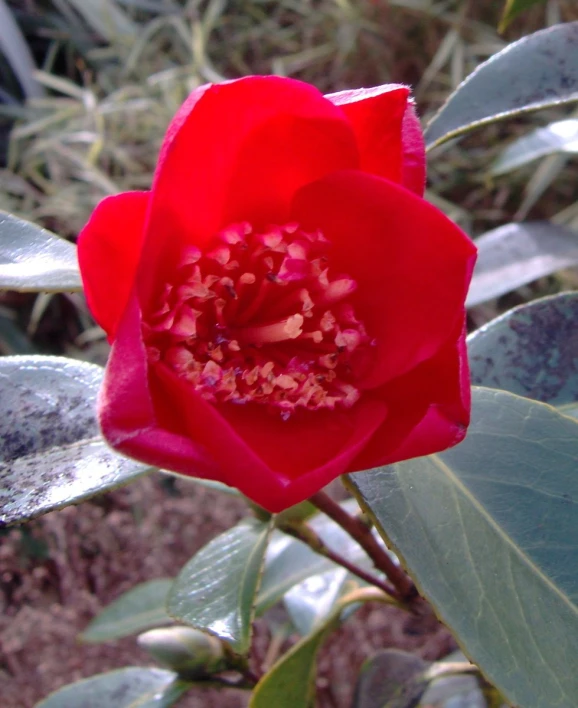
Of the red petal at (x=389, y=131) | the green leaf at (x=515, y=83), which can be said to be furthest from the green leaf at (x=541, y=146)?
the red petal at (x=389, y=131)

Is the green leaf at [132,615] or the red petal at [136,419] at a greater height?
the red petal at [136,419]

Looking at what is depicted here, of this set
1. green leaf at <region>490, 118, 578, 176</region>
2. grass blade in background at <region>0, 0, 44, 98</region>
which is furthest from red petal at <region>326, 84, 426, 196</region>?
grass blade in background at <region>0, 0, 44, 98</region>

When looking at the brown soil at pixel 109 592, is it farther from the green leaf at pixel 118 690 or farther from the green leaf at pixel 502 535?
the green leaf at pixel 502 535

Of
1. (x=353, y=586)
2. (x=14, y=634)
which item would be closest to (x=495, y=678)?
(x=353, y=586)

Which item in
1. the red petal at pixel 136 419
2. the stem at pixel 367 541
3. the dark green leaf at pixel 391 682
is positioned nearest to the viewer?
the red petal at pixel 136 419

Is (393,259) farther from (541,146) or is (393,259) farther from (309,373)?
(541,146)

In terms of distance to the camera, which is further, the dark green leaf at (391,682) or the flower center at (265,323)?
the dark green leaf at (391,682)

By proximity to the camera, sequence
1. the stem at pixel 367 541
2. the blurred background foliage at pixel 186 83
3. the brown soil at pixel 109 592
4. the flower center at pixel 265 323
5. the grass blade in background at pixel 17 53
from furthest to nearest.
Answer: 1. the grass blade in background at pixel 17 53
2. the blurred background foliage at pixel 186 83
3. the brown soil at pixel 109 592
4. the stem at pixel 367 541
5. the flower center at pixel 265 323

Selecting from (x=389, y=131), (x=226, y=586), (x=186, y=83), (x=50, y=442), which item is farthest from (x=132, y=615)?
(x=186, y=83)
